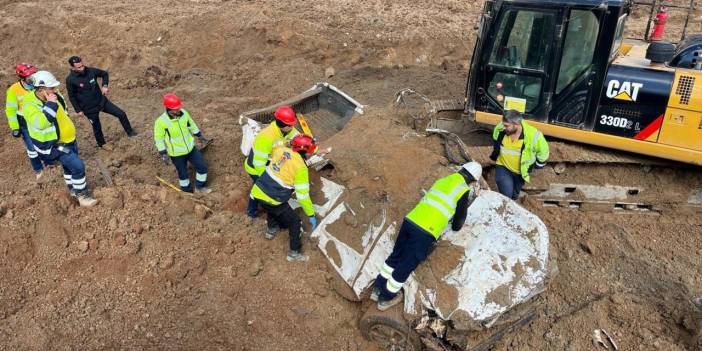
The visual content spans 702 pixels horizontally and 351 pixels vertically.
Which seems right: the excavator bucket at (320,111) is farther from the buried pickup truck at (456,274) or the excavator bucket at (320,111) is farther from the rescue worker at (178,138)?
the buried pickup truck at (456,274)

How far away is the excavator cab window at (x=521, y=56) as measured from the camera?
564 centimetres

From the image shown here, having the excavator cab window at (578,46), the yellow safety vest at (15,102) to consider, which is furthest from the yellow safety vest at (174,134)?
the excavator cab window at (578,46)

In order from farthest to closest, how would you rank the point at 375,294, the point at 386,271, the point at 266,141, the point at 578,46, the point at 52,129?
the point at 52,129
the point at 266,141
the point at 578,46
the point at 375,294
the point at 386,271

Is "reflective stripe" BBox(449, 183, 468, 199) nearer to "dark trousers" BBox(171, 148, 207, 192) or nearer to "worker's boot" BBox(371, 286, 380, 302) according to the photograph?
"worker's boot" BBox(371, 286, 380, 302)

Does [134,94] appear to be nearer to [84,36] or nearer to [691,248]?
[84,36]

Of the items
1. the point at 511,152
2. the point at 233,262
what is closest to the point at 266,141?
the point at 233,262

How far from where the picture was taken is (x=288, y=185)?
5.50 meters

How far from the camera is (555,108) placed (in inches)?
234

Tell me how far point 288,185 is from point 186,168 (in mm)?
2317

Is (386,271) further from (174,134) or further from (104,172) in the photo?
(104,172)

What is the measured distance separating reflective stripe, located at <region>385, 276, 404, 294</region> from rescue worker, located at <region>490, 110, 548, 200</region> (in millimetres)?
2076

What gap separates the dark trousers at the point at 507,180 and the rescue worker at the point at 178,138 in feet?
13.1

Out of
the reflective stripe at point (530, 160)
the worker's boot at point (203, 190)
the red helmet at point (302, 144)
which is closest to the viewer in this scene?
the red helmet at point (302, 144)

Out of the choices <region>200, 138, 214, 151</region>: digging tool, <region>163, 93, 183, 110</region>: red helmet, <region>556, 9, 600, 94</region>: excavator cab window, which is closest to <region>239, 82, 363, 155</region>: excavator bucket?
<region>200, 138, 214, 151</region>: digging tool
